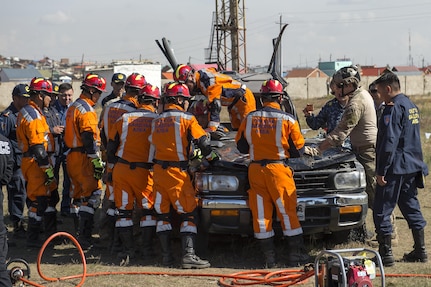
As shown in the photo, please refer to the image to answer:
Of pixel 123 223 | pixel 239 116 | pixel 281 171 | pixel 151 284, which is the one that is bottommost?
pixel 151 284

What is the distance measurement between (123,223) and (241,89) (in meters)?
2.49

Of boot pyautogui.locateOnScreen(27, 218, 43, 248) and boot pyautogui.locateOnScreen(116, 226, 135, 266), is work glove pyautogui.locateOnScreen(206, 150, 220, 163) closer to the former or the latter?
boot pyautogui.locateOnScreen(116, 226, 135, 266)

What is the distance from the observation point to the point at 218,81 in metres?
8.54

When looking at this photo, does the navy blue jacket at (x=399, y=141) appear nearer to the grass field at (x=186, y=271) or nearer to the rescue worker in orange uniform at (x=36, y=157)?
the grass field at (x=186, y=271)

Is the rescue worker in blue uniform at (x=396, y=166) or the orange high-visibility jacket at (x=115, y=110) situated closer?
the rescue worker in blue uniform at (x=396, y=166)

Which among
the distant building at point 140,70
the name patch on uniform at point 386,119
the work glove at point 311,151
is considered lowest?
the work glove at point 311,151

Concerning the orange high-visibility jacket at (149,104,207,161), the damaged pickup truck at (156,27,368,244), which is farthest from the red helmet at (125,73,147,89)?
the damaged pickup truck at (156,27,368,244)

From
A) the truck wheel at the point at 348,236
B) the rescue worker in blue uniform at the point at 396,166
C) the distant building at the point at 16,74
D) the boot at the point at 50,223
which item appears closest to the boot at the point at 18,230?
the boot at the point at 50,223

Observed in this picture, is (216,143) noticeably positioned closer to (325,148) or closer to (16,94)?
(325,148)

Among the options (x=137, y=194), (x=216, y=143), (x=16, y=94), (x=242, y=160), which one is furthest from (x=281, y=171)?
(x=16, y=94)

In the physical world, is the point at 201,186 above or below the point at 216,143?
below

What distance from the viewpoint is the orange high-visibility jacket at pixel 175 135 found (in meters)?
7.09

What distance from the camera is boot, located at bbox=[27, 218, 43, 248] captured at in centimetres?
816

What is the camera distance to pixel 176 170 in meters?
7.06
